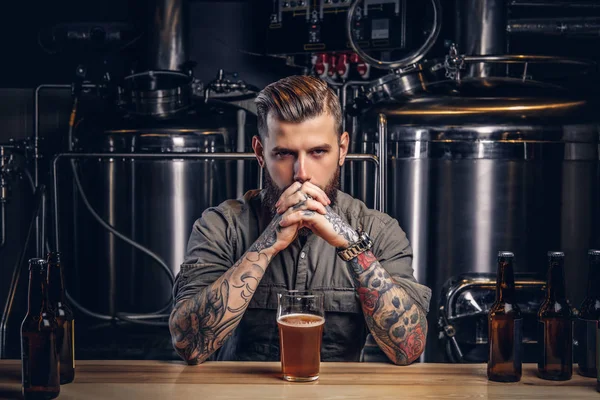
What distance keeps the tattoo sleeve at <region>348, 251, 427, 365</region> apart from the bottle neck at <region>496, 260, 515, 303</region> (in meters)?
0.26

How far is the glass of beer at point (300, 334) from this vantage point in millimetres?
Answer: 1389

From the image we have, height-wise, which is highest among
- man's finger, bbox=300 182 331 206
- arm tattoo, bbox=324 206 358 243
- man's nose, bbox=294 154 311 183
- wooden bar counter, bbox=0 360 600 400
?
man's nose, bbox=294 154 311 183

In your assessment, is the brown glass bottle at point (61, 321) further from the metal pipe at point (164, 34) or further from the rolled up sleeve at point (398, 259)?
the metal pipe at point (164, 34)

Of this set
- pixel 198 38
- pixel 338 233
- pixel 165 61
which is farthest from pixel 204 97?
pixel 338 233

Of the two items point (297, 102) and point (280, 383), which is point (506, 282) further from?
point (297, 102)

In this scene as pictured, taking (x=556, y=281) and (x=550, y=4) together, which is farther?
(x=550, y=4)

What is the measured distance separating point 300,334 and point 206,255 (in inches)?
21.8

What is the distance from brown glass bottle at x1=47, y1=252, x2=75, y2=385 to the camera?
4.61ft

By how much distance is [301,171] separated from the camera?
5.86 feet

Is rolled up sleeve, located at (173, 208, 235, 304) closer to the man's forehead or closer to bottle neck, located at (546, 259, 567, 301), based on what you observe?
A: the man's forehead

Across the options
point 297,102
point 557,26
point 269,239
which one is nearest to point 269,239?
point 269,239

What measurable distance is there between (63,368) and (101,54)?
3.24m

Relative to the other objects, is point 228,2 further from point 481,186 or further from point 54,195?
point 481,186

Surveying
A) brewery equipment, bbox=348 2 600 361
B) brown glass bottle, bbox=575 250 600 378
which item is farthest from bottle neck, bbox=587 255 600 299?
brewery equipment, bbox=348 2 600 361
